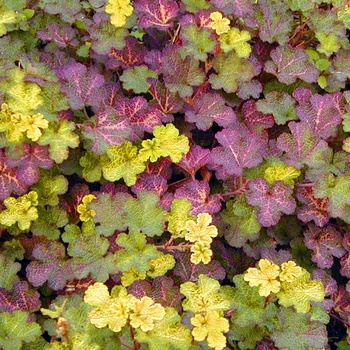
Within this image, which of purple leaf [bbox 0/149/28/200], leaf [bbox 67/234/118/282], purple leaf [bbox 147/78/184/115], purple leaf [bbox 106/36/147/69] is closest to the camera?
leaf [bbox 67/234/118/282]

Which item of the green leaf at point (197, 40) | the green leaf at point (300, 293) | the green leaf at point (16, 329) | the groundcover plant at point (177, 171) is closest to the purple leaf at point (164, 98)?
the groundcover plant at point (177, 171)

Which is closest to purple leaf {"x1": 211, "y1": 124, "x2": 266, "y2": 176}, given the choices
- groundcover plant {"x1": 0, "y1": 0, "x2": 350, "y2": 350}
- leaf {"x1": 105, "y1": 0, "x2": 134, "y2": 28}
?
groundcover plant {"x1": 0, "y1": 0, "x2": 350, "y2": 350}

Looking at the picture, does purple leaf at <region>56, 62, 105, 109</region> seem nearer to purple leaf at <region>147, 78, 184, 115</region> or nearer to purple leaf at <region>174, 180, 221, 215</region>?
purple leaf at <region>147, 78, 184, 115</region>

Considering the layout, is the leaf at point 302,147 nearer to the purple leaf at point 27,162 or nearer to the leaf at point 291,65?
the leaf at point 291,65

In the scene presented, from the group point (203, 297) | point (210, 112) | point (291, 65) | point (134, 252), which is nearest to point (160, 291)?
point (134, 252)

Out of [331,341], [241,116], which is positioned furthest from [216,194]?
[331,341]

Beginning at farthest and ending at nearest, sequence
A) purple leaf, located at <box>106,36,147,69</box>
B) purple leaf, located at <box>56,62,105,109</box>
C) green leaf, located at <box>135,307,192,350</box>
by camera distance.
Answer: purple leaf, located at <box>106,36,147,69</box>
purple leaf, located at <box>56,62,105,109</box>
green leaf, located at <box>135,307,192,350</box>
